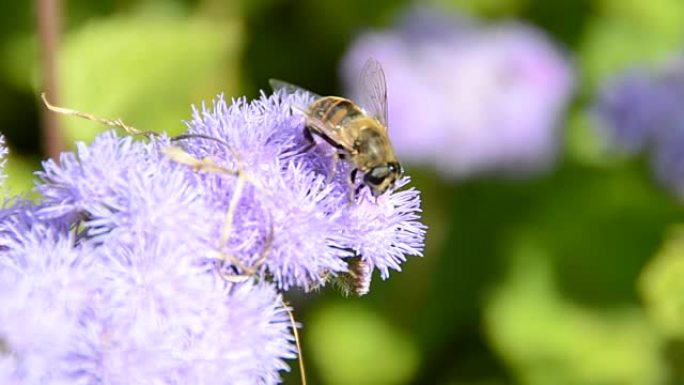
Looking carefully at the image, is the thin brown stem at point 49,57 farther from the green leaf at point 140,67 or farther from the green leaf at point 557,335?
the green leaf at point 557,335

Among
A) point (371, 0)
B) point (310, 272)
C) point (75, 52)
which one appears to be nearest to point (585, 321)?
point (371, 0)

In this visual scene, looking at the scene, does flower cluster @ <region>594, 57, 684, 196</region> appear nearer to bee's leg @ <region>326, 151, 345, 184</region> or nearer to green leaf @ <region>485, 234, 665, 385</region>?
green leaf @ <region>485, 234, 665, 385</region>

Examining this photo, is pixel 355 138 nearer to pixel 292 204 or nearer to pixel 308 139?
pixel 308 139

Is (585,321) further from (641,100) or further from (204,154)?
(204,154)

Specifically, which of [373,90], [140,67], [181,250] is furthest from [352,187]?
[140,67]

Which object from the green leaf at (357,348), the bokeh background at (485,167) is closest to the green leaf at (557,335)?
the bokeh background at (485,167)

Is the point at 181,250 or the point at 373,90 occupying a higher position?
the point at 373,90
